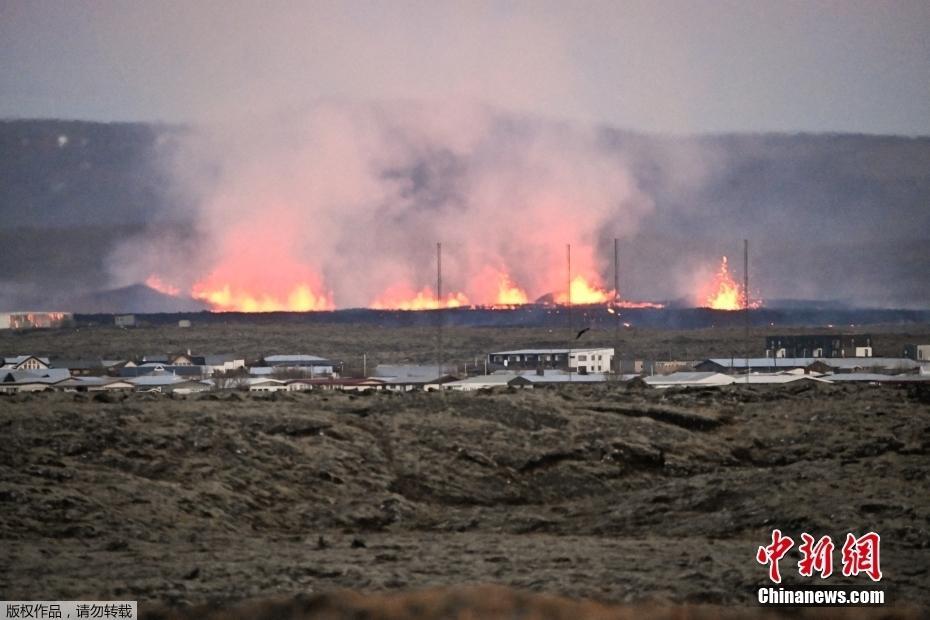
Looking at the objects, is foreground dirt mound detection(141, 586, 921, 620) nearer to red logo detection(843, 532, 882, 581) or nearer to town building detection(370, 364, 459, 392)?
red logo detection(843, 532, 882, 581)

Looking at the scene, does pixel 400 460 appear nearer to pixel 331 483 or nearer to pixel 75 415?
pixel 331 483

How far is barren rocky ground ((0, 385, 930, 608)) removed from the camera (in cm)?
2392

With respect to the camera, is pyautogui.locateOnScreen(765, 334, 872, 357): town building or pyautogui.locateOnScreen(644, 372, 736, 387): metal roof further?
pyautogui.locateOnScreen(765, 334, 872, 357): town building

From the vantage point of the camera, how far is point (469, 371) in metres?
70.8

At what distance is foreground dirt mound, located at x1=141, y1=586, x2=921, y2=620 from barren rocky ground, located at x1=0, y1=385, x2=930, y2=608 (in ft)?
3.13

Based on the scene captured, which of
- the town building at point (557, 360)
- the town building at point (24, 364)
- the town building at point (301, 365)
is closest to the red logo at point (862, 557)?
the town building at point (557, 360)

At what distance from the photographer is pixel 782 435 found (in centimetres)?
3881

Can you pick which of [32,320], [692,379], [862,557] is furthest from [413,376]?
[32,320]

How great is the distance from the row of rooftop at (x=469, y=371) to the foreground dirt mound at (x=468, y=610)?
3118 centimetres

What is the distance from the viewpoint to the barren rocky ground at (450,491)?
23922mm

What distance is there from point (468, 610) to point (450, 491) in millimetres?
13411

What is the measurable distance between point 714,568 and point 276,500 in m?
11.0

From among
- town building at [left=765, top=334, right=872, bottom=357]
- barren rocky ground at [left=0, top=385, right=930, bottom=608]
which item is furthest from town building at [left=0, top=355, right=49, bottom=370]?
town building at [left=765, top=334, right=872, bottom=357]

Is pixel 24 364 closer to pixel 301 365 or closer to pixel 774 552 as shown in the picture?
pixel 301 365
